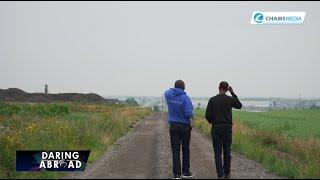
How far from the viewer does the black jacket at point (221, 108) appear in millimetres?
11922

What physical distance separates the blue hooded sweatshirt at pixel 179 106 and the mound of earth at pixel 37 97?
261 ft

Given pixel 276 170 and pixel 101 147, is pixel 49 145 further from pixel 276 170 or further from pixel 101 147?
pixel 276 170

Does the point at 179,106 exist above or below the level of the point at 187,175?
above

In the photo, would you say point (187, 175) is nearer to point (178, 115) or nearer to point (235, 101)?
point (178, 115)

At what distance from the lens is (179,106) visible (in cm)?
1214

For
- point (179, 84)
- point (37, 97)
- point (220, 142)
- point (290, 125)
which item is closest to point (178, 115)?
point (179, 84)

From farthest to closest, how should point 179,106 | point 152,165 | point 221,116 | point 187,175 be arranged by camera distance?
point 152,165 → point 187,175 → point 179,106 → point 221,116

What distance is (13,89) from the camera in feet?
367

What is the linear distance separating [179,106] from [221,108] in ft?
3.08

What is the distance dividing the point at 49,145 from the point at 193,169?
4.55 m

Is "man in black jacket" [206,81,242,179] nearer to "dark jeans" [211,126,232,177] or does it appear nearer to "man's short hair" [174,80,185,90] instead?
"dark jeans" [211,126,232,177]

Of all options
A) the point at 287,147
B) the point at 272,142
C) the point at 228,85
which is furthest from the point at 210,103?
the point at 272,142

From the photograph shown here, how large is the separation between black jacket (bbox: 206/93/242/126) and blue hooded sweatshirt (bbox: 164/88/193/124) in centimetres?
47

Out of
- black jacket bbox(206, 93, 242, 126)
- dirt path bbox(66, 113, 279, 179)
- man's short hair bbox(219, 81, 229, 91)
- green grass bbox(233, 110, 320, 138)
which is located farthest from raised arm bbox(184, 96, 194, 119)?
green grass bbox(233, 110, 320, 138)
